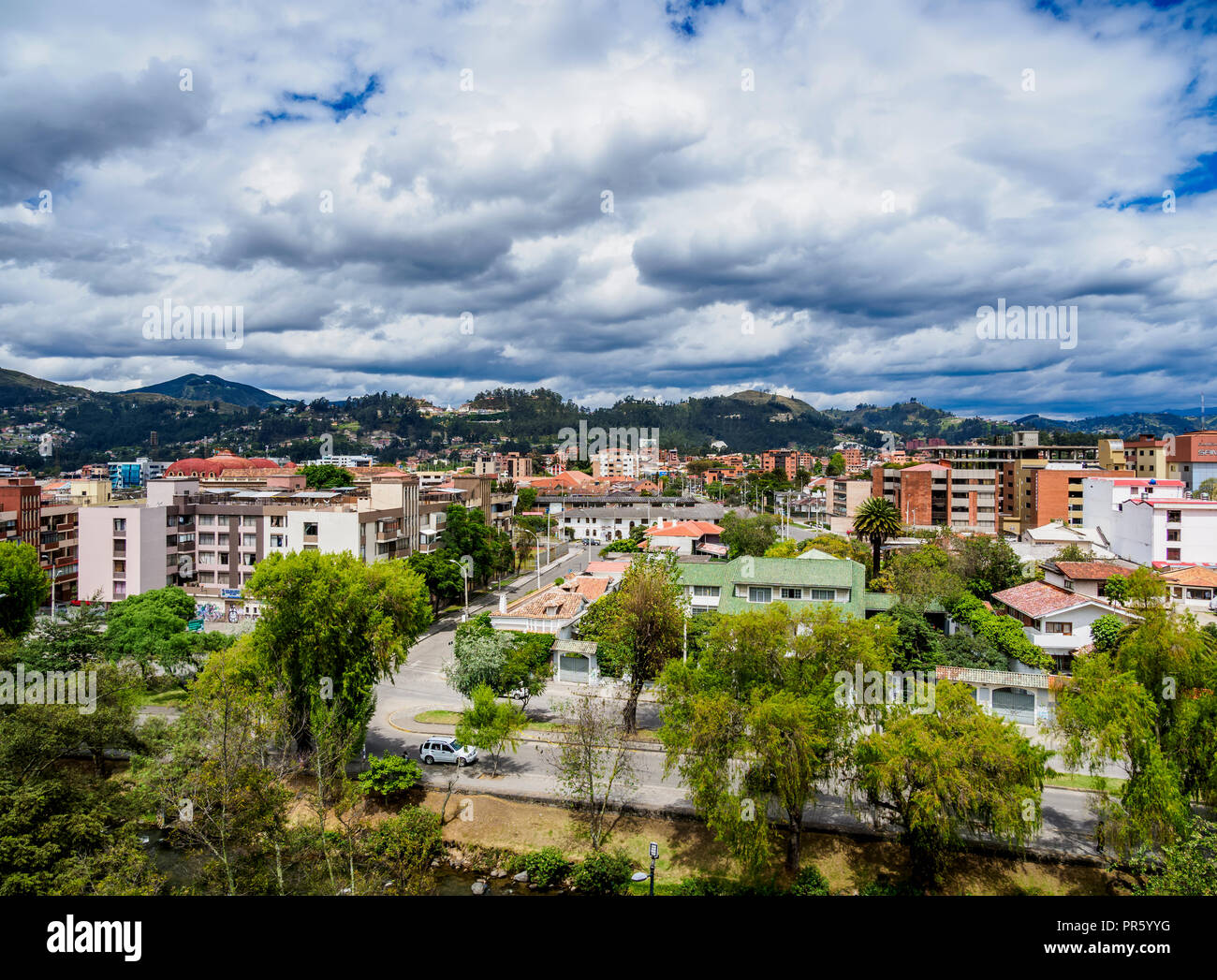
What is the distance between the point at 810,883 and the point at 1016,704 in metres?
14.2

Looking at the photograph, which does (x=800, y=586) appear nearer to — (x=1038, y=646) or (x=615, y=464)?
(x=1038, y=646)

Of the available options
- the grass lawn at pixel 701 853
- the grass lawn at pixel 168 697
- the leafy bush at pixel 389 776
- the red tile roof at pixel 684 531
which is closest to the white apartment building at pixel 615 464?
the red tile roof at pixel 684 531

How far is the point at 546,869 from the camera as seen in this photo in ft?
56.1

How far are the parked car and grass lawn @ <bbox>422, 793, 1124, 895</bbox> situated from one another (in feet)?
5.05

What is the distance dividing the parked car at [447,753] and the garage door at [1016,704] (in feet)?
60.6

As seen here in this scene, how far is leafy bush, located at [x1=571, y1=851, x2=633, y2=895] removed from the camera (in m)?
16.1

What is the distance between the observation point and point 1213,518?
129 feet

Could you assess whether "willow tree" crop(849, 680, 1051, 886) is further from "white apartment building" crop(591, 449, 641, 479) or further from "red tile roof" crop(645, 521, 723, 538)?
"white apartment building" crop(591, 449, 641, 479)

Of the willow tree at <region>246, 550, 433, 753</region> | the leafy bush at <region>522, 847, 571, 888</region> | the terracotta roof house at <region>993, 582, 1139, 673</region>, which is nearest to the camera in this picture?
the leafy bush at <region>522, 847, 571, 888</region>

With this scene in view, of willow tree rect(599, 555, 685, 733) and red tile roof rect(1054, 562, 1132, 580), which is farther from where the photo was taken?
red tile roof rect(1054, 562, 1132, 580)

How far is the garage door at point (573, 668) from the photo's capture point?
29.0m

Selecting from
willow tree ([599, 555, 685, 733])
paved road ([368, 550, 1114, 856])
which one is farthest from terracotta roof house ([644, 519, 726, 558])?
willow tree ([599, 555, 685, 733])

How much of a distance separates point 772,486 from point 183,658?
3280 inches

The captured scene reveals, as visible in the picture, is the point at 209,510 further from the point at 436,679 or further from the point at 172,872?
the point at 172,872
